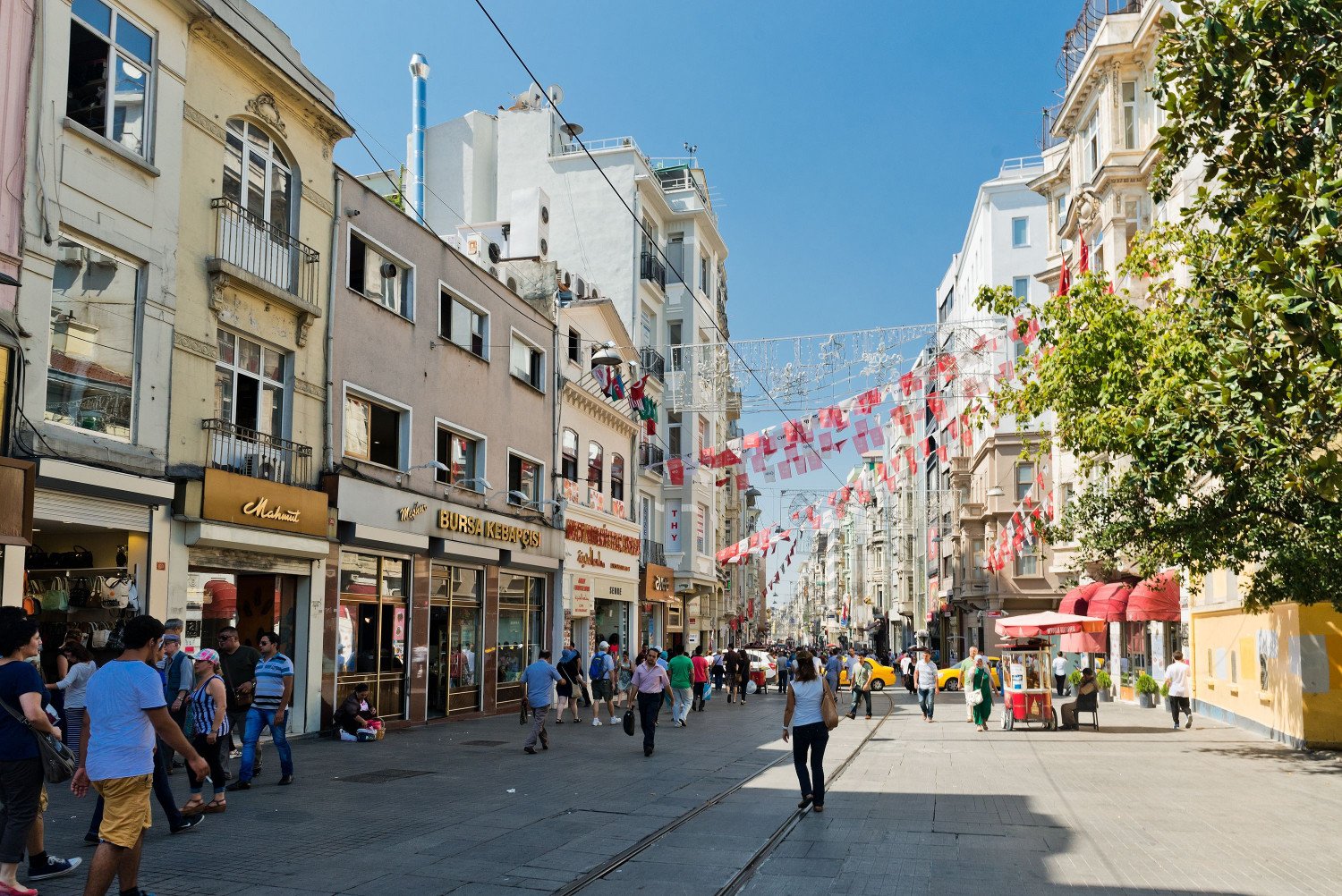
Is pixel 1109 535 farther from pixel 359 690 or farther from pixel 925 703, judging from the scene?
pixel 359 690

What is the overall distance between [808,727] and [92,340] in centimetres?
995

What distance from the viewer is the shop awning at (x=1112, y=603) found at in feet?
102

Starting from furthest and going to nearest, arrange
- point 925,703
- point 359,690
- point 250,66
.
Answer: point 925,703
point 359,690
point 250,66

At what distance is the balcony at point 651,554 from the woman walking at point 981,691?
15.3 meters

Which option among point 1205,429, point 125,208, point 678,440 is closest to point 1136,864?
point 1205,429

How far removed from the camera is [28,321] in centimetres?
1334

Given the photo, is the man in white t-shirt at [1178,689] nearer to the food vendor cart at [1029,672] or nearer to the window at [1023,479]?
the food vendor cart at [1029,672]

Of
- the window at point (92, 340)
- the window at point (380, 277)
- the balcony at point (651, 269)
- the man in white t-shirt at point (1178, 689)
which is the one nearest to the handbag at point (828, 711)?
the window at point (92, 340)

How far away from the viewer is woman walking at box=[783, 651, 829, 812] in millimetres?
11641

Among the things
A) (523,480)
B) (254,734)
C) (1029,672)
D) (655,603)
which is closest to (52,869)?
(254,734)

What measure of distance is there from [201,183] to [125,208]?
1854 mm

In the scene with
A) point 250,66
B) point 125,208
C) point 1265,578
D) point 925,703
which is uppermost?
point 250,66

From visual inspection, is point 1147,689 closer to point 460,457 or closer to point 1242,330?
point 460,457

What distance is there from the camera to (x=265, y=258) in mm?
18078
